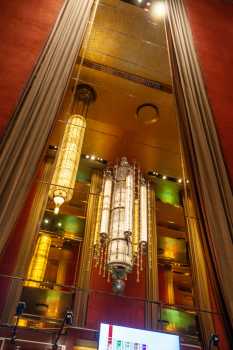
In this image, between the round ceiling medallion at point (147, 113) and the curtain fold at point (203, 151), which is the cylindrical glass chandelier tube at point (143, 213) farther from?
the curtain fold at point (203, 151)

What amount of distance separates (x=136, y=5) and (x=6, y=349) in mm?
5310

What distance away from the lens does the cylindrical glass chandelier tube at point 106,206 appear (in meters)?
5.53

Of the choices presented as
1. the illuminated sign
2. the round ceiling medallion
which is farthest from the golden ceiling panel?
the illuminated sign

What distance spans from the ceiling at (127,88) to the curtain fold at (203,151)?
1.00m

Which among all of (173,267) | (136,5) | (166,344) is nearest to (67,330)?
(166,344)

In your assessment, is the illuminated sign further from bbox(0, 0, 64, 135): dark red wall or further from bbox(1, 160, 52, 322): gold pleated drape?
bbox(0, 0, 64, 135): dark red wall

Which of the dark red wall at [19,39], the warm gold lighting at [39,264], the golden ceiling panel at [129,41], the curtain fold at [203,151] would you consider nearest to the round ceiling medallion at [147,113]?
the golden ceiling panel at [129,41]

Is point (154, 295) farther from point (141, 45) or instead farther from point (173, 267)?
point (141, 45)

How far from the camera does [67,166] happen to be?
5.21 m

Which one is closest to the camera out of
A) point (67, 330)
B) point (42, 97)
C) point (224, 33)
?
point (42, 97)

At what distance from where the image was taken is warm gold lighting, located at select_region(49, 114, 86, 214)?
5078 mm

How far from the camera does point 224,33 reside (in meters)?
5.36

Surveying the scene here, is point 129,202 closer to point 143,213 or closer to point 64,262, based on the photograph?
point 143,213

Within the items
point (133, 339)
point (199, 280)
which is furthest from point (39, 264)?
point (199, 280)
